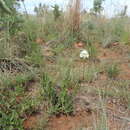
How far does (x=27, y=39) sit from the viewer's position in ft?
9.02

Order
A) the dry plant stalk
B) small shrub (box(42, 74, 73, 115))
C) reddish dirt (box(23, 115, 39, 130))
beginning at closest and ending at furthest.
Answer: reddish dirt (box(23, 115, 39, 130)) < small shrub (box(42, 74, 73, 115)) < the dry plant stalk

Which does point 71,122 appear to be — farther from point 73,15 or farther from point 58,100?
point 73,15

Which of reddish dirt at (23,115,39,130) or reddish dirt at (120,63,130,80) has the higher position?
reddish dirt at (120,63,130,80)

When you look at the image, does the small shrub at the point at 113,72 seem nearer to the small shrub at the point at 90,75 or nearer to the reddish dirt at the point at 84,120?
the small shrub at the point at 90,75

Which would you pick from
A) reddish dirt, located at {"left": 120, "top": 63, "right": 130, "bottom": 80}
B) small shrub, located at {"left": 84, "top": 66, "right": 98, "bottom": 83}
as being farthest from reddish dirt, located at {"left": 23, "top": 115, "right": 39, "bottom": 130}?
reddish dirt, located at {"left": 120, "top": 63, "right": 130, "bottom": 80}

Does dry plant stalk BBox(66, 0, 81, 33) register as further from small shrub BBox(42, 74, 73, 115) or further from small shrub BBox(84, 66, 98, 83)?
small shrub BBox(42, 74, 73, 115)

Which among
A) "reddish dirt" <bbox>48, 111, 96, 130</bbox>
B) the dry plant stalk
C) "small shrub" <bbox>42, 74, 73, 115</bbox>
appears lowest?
"reddish dirt" <bbox>48, 111, 96, 130</bbox>

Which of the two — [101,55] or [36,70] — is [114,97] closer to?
[36,70]

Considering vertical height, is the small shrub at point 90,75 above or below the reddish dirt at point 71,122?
above

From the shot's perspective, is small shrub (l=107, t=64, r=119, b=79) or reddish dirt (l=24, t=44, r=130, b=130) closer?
reddish dirt (l=24, t=44, r=130, b=130)

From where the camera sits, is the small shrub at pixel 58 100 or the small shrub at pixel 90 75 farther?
the small shrub at pixel 90 75

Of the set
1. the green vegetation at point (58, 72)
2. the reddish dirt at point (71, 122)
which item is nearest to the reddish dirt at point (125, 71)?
the green vegetation at point (58, 72)

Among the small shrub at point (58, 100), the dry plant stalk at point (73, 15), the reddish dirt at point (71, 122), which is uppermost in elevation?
the dry plant stalk at point (73, 15)

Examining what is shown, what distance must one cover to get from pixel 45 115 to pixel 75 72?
0.62 m
